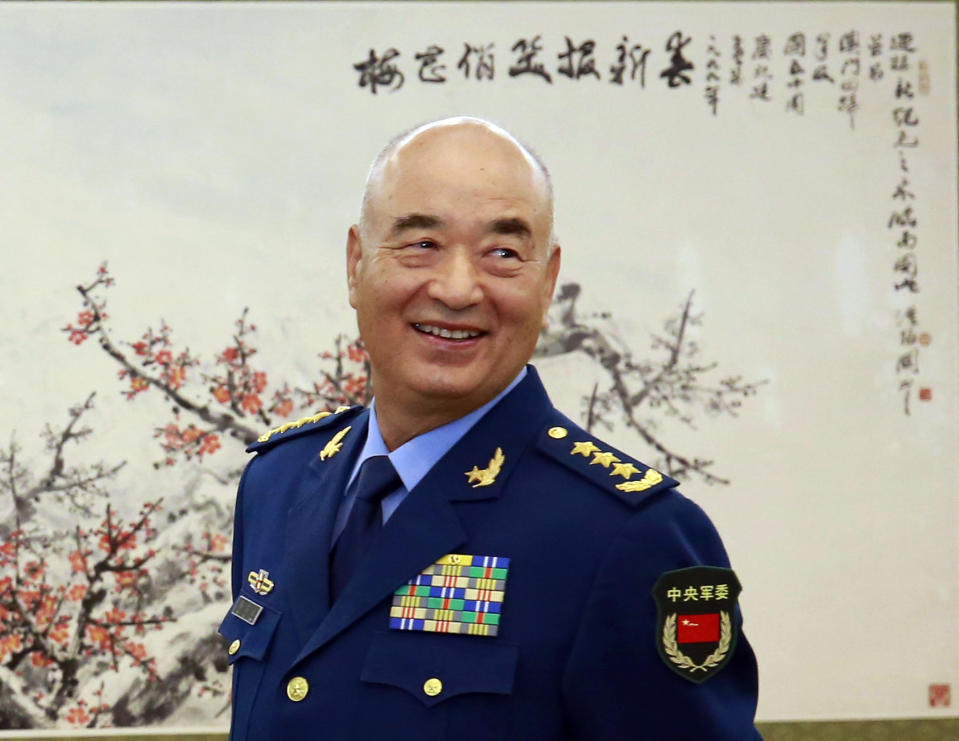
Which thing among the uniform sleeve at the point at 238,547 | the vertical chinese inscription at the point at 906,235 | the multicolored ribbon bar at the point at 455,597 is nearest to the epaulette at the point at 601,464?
the multicolored ribbon bar at the point at 455,597

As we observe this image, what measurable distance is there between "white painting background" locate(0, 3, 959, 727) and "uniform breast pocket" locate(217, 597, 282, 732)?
1.27 metres

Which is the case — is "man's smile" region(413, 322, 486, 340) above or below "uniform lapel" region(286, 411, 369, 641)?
above

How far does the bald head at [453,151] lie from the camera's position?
0.99 meters

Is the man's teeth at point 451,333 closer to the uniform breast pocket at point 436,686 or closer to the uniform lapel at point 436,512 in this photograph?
the uniform lapel at point 436,512

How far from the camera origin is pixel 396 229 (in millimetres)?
989

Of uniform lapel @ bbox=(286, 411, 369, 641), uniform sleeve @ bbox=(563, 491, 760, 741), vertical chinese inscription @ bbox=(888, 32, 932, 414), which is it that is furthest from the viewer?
vertical chinese inscription @ bbox=(888, 32, 932, 414)

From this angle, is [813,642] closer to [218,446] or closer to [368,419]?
[218,446]

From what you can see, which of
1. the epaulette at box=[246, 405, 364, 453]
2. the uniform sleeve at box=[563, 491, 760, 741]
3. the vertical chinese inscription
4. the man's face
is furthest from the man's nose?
the vertical chinese inscription

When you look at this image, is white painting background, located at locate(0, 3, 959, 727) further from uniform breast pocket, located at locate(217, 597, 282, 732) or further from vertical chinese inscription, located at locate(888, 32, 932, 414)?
uniform breast pocket, located at locate(217, 597, 282, 732)

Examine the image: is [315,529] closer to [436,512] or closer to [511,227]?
[436,512]

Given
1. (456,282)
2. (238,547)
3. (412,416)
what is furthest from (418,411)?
(238,547)

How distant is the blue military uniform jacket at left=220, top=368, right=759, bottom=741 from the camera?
2.95ft

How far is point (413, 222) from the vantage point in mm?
978

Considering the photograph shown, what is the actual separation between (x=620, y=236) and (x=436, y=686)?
1592 mm
